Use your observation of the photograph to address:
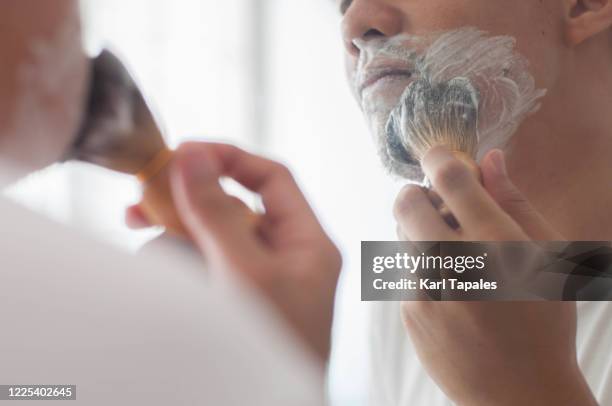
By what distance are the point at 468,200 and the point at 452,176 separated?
2cm

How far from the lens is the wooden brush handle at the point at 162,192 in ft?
1.35

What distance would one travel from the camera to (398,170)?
64 cm

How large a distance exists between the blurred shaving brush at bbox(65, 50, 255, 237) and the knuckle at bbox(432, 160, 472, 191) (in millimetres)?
203

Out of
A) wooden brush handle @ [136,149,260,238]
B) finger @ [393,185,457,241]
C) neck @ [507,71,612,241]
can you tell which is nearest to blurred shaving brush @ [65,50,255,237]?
Answer: wooden brush handle @ [136,149,260,238]

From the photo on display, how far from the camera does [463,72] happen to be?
2.11 ft

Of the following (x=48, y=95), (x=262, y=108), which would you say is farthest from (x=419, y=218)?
(x=48, y=95)

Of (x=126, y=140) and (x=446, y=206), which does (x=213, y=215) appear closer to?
(x=126, y=140)

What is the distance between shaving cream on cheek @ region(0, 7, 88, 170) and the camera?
1.34ft

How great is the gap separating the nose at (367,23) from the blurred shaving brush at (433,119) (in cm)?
6

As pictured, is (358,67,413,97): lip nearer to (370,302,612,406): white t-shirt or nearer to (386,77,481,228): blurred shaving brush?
(386,77,481,228): blurred shaving brush

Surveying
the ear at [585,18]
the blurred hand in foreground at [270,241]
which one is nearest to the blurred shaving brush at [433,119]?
the ear at [585,18]

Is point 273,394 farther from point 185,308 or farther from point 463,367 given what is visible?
point 463,367

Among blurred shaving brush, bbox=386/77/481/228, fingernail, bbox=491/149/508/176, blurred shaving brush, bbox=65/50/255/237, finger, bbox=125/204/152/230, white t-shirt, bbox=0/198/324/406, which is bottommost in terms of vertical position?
white t-shirt, bbox=0/198/324/406

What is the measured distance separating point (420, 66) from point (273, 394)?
0.35 m
